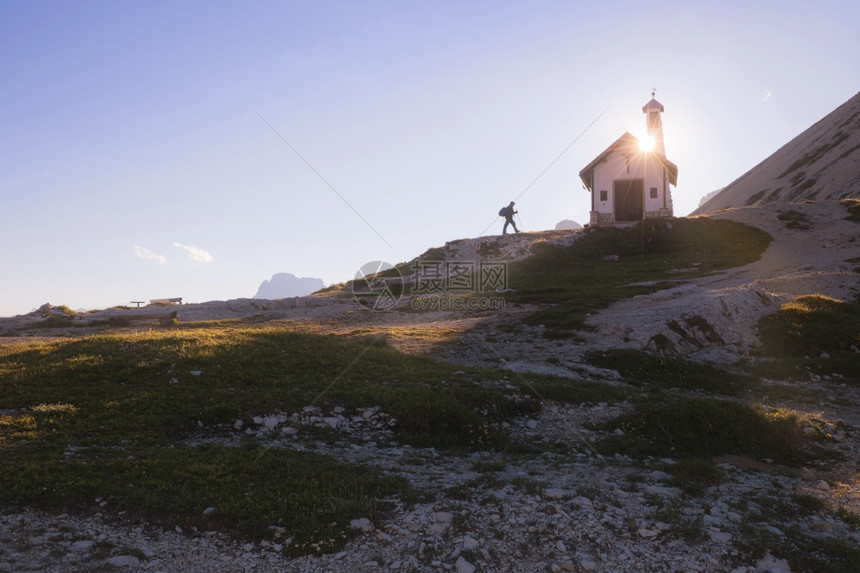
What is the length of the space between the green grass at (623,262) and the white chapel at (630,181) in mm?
3978

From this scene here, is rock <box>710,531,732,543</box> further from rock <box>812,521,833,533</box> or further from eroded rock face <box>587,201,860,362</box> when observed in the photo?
eroded rock face <box>587,201,860,362</box>

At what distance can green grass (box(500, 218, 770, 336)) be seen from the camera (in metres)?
33.3

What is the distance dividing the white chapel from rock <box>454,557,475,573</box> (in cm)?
5349

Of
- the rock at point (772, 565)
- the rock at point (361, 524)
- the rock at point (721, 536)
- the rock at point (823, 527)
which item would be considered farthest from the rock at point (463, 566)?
the rock at point (823, 527)

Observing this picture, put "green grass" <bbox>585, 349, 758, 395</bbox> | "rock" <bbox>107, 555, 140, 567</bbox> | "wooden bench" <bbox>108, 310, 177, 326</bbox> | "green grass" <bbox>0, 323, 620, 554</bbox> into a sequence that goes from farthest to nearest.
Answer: "wooden bench" <bbox>108, 310, 177, 326</bbox> < "green grass" <bbox>585, 349, 758, 395</bbox> < "green grass" <bbox>0, 323, 620, 554</bbox> < "rock" <bbox>107, 555, 140, 567</bbox>

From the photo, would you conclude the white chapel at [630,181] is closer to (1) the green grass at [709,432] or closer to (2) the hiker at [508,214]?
(2) the hiker at [508,214]

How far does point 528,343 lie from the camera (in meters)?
24.0

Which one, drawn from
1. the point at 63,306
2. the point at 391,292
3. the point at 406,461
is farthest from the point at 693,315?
the point at 63,306

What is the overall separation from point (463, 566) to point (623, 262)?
42.9 metres

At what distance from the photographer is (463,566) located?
24.4ft

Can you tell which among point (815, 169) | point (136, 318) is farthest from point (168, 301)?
point (815, 169)

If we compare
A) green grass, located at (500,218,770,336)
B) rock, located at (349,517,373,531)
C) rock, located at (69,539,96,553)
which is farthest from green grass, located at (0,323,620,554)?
green grass, located at (500,218,770,336)

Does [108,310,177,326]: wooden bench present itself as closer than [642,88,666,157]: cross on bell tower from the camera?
Yes

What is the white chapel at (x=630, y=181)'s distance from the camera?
180 feet
